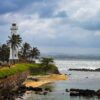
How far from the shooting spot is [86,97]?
321 ft

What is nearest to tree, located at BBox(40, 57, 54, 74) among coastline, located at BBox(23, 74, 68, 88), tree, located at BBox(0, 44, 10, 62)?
coastline, located at BBox(23, 74, 68, 88)

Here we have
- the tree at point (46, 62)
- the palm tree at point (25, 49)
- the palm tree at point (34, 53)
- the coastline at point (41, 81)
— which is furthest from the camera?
the palm tree at point (25, 49)

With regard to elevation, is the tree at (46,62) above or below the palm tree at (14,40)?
below

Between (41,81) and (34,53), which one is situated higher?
(34,53)

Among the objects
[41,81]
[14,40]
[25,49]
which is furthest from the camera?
[25,49]

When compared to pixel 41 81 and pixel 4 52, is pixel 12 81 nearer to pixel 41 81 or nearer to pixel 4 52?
pixel 41 81

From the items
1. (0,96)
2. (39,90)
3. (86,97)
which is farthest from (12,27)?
(0,96)

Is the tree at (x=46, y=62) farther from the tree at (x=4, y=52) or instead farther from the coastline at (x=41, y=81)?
the tree at (x=4, y=52)

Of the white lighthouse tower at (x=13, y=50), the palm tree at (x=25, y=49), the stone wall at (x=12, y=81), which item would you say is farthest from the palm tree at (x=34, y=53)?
the stone wall at (x=12, y=81)

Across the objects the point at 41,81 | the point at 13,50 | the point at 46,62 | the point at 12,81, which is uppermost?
the point at 13,50

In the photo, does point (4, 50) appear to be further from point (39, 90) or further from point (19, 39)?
point (39, 90)

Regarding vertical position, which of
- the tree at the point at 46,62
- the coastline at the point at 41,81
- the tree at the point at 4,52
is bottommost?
the coastline at the point at 41,81

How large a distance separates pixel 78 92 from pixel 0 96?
86.0ft

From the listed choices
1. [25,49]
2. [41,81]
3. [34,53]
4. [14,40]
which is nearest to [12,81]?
[41,81]
